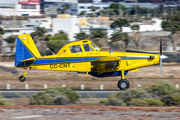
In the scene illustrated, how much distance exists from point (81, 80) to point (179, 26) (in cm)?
3493

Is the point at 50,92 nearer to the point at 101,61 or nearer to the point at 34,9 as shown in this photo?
the point at 101,61

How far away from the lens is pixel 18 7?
130 m

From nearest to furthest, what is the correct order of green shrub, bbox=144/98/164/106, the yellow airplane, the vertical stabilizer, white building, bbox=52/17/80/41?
green shrub, bbox=144/98/164/106 < the yellow airplane < the vertical stabilizer < white building, bbox=52/17/80/41

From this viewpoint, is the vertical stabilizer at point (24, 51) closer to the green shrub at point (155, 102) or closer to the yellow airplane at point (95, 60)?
the yellow airplane at point (95, 60)

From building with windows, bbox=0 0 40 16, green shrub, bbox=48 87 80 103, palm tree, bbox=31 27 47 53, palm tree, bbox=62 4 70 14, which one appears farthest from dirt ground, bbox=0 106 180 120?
palm tree, bbox=62 4 70 14

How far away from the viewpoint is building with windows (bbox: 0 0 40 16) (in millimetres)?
127500

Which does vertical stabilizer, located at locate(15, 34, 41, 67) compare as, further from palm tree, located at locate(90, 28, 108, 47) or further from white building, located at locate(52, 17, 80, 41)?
white building, located at locate(52, 17, 80, 41)

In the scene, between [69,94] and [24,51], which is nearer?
[69,94]

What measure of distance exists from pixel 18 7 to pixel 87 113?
5034 inches

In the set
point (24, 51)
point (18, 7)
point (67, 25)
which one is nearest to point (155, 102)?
point (24, 51)

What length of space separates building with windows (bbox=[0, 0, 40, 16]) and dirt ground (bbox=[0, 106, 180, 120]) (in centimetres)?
12263

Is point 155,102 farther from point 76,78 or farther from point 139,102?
point 76,78

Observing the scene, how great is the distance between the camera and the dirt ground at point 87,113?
32.0 ft

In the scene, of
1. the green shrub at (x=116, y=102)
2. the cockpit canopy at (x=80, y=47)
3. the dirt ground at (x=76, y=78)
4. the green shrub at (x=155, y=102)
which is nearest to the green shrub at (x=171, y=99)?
the green shrub at (x=155, y=102)
